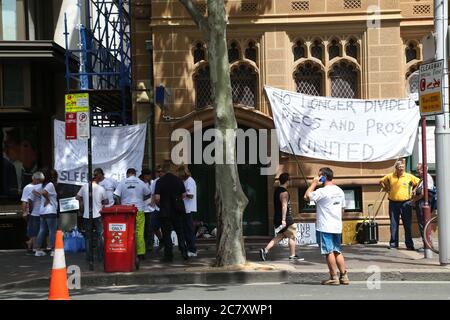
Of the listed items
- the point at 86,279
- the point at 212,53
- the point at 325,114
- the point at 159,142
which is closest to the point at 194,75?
the point at 159,142

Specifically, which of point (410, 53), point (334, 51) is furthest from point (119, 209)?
point (410, 53)

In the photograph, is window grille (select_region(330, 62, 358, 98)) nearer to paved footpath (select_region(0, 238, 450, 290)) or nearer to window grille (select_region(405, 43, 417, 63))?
window grille (select_region(405, 43, 417, 63))

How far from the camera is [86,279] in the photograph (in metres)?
11.8

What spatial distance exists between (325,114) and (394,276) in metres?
5.46

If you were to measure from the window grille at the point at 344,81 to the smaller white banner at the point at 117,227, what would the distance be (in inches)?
271

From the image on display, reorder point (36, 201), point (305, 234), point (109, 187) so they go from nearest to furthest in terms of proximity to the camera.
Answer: point (109, 187)
point (36, 201)
point (305, 234)

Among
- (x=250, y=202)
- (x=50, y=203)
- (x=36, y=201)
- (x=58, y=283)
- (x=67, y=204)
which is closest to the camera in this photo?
(x=58, y=283)

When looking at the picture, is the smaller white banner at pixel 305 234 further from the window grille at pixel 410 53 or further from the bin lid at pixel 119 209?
the bin lid at pixel 119 209

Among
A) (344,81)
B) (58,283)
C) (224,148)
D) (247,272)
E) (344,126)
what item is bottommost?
(247,272)

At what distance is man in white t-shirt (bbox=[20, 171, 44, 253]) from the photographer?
605 inches

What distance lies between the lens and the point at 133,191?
14.3 m

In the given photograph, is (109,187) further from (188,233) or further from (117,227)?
(117,227)

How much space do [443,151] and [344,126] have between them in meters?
4.05

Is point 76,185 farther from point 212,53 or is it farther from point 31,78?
point 212,53
